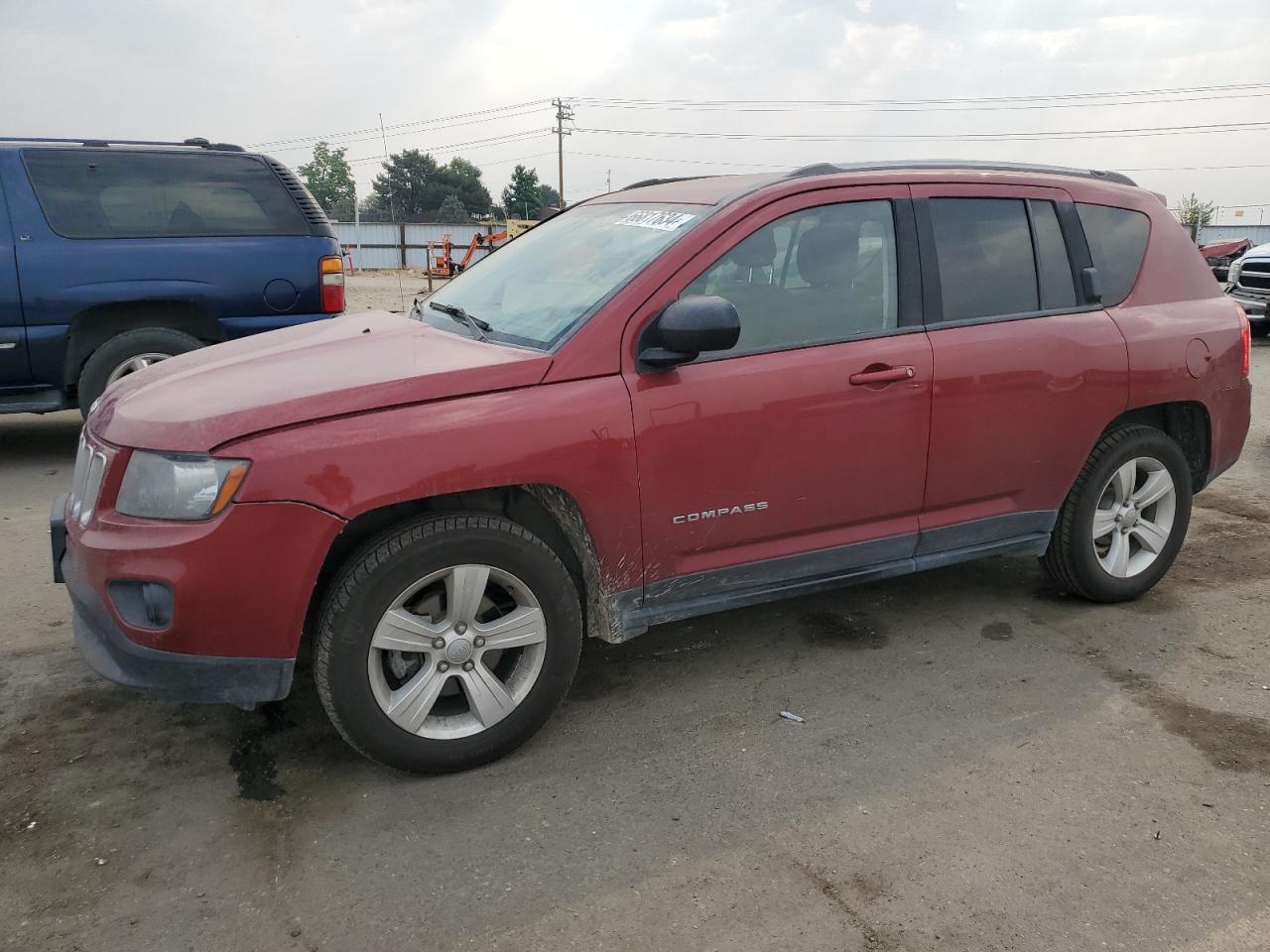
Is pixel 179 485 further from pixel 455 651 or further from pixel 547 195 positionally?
pixel 547 195

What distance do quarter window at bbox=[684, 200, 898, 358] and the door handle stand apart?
0.49ft

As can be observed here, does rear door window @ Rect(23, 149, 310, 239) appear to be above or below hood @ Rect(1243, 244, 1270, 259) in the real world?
above

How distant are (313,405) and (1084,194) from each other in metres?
3.25

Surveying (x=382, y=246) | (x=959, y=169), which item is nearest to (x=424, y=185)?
(x=382, y=246)

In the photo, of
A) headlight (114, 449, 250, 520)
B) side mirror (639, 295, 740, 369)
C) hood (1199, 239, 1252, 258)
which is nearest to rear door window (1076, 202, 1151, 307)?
side mirror (639, 295, 740, 369)

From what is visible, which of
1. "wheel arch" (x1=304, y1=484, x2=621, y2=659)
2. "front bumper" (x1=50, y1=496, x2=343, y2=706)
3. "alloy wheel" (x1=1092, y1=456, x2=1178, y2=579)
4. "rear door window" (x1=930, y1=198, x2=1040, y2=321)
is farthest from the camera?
"alloy wheel" (x1=1092, y1=456, x2=1178, y2=579)

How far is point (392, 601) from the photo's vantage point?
2.82 meters

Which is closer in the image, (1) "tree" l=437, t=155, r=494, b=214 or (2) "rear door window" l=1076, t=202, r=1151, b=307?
(2) "rear door window" l=1076, t=202, r=1151, b=307

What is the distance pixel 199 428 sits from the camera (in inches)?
107

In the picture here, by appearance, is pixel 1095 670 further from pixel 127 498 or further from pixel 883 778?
pixel 127 498

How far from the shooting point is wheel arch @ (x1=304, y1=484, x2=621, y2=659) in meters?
2.91

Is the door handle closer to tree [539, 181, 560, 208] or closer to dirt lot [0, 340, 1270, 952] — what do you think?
dirt lot [0, 340, 1270, 952]

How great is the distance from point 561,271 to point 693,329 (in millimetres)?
853

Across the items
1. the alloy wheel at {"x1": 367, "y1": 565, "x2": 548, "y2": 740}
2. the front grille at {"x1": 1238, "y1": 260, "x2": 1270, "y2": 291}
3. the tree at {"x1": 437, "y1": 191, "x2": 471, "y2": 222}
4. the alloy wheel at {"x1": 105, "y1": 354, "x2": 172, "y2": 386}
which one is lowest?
the alloy wheel at {"x1": 367, "y1": 565, "x2": 548, "y2": 740}
